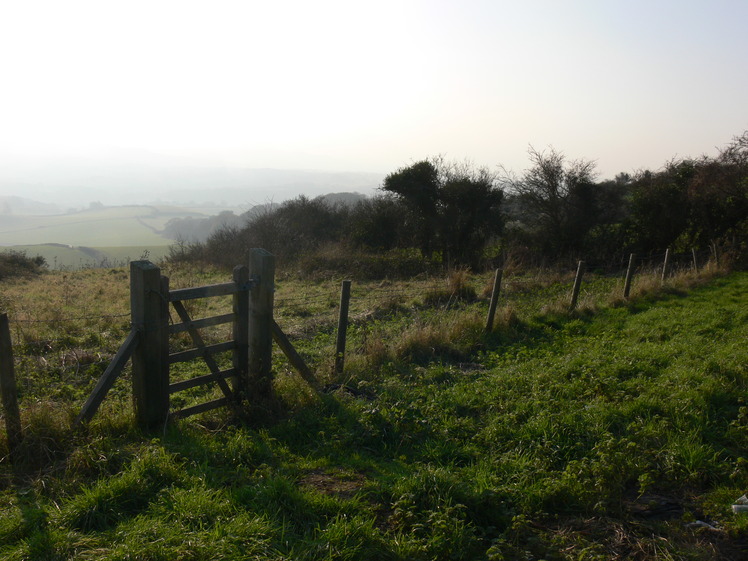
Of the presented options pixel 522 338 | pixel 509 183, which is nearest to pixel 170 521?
pixel 522 338

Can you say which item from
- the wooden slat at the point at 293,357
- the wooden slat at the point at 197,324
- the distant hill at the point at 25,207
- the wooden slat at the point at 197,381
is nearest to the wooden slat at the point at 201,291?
the wooden slat at the point at 197,324

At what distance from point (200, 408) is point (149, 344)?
3.02ft

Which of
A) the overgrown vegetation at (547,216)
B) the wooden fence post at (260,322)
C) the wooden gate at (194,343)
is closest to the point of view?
the wooden gate at (194,343)

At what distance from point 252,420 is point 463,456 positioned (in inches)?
89.7

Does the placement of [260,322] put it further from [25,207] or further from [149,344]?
[25,207]

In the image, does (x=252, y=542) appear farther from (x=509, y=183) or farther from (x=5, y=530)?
(x=509, y=183)

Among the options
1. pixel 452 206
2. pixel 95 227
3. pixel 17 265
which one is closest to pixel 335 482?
pixel 452 206

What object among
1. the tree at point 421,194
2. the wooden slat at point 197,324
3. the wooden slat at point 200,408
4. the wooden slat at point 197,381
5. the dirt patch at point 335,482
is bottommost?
the dirt patch at point 335,482

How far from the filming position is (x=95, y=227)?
9394cm

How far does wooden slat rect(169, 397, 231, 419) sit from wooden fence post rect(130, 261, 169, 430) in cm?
13

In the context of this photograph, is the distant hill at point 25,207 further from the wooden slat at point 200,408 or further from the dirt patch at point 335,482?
the dirt patch at point 335,482

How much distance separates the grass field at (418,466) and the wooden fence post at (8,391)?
11 centimetres

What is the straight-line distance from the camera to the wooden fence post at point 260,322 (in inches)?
237

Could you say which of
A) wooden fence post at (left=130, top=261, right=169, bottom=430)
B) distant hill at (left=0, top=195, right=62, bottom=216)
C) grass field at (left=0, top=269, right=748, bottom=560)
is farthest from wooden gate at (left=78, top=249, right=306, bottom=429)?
distant hill at (left=0, top=195, right=62, bottom=216)
